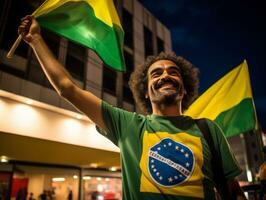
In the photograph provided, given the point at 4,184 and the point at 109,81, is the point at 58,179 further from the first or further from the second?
the point at 109,81

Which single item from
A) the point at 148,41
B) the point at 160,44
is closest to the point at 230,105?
the point at 148,41

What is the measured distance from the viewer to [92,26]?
361cm

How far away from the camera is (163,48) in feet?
71.8

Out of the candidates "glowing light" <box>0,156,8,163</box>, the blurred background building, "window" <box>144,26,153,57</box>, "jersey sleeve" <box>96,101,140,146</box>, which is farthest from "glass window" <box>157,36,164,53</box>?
"jersey sleeve" <box>96,101,140,146</box>

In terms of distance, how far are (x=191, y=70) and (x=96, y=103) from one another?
1908 mm

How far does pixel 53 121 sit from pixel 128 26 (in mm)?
11476

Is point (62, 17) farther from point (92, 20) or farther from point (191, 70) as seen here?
point (191, 70)

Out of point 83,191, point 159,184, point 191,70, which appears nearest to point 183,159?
point 159,184

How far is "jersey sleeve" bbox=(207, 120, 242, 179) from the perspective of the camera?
77.9 inches

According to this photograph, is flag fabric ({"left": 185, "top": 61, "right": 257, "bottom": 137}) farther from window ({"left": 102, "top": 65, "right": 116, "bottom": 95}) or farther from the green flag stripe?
window ({"left": 102, "top": 65, "right": 116, "bottom": 95})

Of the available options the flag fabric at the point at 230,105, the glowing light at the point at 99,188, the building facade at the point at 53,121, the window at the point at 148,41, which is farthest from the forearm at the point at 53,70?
the window at the point at 148,41

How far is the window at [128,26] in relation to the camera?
18.0m

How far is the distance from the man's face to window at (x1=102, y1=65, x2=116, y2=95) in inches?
475

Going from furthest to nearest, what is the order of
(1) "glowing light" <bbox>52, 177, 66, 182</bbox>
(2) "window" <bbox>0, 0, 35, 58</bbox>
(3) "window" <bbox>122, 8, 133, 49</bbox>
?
(3) "window" <bbox>122, 8, 133, 49</bbox>
(1) "glowing light" <bbox>52, 177, 66, 182</bbox>
(2) "window" <bbox>0, 0, 35, 58</bbox>
